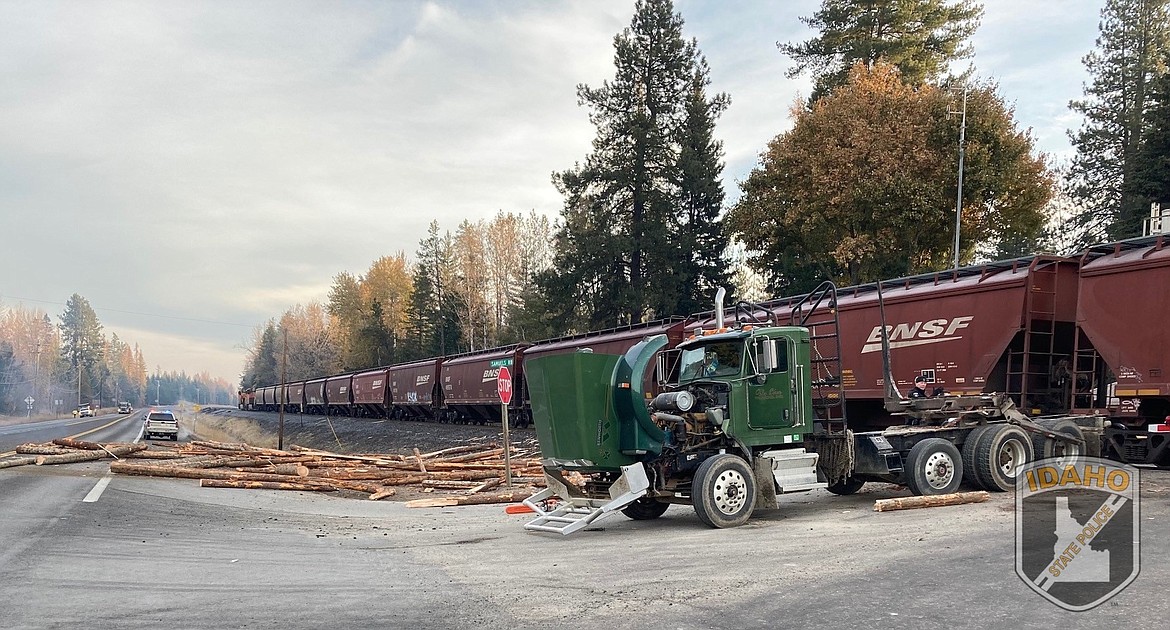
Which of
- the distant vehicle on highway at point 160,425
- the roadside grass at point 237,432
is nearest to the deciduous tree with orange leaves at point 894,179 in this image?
the distant vehicle on highway at point 160,425

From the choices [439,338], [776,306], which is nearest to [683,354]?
[776,306]

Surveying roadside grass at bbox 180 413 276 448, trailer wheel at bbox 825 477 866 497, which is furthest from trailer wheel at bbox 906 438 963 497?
roadside grass at bbox 180 413 276 448

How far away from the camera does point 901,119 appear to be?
33.4m

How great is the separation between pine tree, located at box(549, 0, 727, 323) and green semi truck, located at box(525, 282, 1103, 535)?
3538cm

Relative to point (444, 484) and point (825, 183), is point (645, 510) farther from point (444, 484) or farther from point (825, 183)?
point (825, 183)

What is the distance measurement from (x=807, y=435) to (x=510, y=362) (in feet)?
74.7

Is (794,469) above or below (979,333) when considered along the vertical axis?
below

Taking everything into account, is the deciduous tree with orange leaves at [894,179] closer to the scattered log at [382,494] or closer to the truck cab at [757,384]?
the scattered log at [382,494]

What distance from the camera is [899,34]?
4259 cm

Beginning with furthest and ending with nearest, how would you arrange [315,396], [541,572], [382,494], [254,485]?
[315,396] < [254,485] < [382,494] < [541,572]

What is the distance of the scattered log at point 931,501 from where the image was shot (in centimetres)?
1088

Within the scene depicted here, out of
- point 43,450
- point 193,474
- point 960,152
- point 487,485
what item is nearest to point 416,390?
point 43,450

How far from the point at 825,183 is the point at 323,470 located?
23.0 m

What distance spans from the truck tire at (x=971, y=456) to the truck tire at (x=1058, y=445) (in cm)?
104
